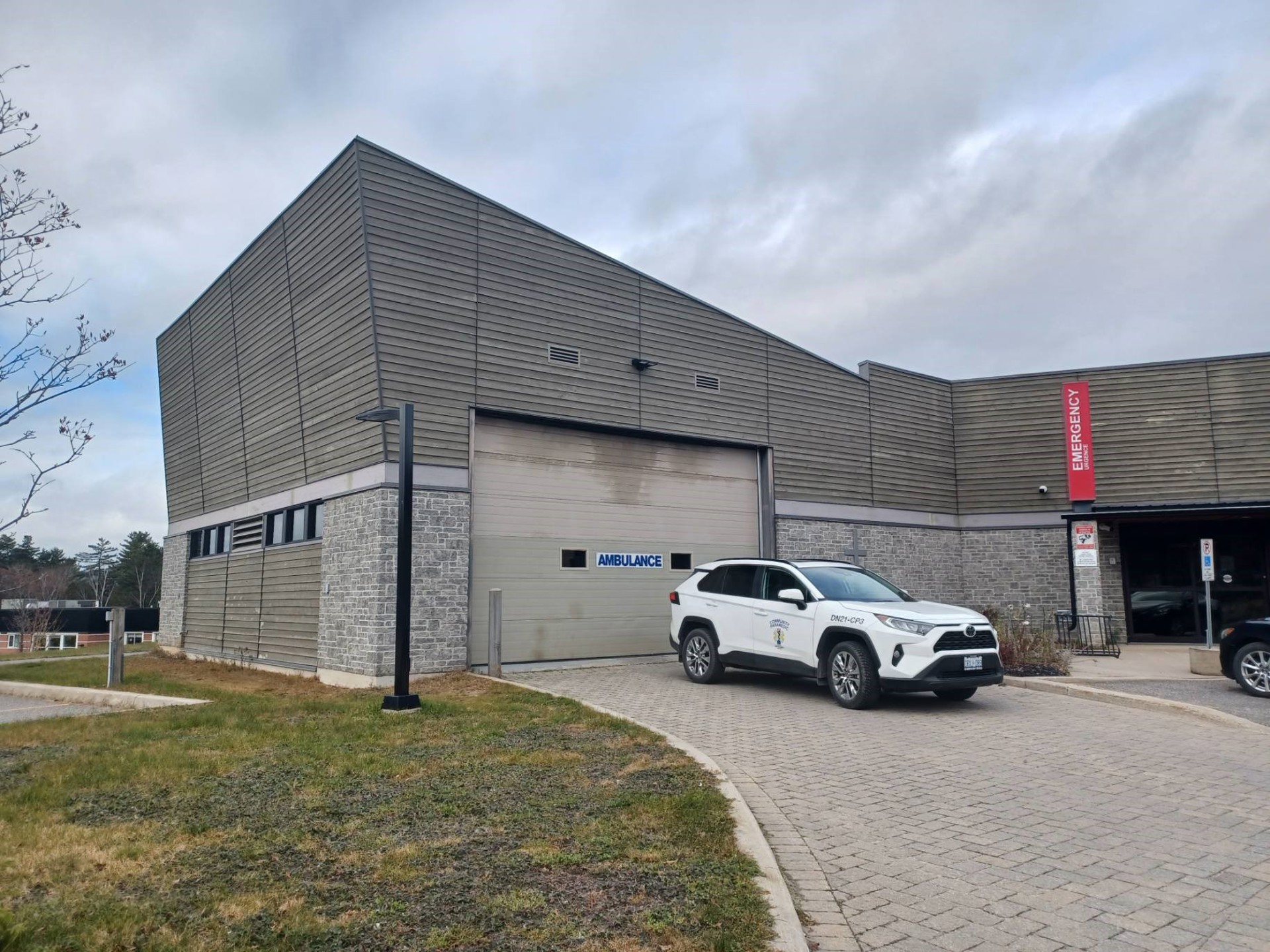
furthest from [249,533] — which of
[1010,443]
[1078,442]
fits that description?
[1078,442]

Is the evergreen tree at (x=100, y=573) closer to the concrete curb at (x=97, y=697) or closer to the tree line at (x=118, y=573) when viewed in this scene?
the tree line at (x=118, y=573)

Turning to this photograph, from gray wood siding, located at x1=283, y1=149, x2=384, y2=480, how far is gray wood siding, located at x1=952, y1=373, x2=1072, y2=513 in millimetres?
15691

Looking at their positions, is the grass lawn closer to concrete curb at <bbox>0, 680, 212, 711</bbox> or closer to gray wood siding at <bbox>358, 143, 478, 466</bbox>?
concrete curb at <bbox>0, 680, 212, 711</bbox>

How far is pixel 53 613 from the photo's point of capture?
39219 mm

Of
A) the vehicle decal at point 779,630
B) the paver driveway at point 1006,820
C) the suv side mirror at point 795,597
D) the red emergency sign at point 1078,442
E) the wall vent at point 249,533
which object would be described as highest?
the red emergency sign at point 1078,442

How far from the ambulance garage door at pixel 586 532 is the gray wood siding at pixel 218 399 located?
7.72m

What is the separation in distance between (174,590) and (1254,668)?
75.9 ft

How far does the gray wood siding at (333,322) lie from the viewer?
14.2 m

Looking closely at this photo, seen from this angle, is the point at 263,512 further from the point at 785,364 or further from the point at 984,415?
the point at 984,415

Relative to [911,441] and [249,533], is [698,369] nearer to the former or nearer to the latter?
[911,441]

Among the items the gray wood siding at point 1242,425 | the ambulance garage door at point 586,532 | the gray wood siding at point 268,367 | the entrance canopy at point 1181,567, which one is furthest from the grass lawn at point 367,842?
the gray wood siding at point 1242,425

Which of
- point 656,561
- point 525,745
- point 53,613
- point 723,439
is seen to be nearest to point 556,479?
point 656,561

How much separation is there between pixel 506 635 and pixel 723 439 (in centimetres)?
619

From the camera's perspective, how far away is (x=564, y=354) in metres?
16.0
